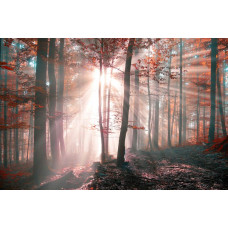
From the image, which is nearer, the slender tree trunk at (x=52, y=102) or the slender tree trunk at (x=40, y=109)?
the slender tree trunk at (x=40, y=109)

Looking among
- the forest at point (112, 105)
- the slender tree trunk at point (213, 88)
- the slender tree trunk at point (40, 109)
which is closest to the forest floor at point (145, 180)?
the forest at point (112, 105)

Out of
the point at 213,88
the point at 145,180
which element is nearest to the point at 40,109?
the point at 145,180

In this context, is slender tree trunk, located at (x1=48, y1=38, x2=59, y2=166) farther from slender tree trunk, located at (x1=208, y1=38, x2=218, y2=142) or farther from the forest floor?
slender tree trunk, located at (x1=208, y1=38, x2=218, y2=142)

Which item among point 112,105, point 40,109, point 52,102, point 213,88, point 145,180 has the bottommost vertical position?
point 145,180

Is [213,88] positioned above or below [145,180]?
above

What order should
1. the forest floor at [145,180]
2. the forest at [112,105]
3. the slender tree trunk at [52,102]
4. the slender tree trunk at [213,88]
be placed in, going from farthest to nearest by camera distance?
the slender tree trunk at [213,88]
the slender tree trunk at [52,102]
the forest at [112,105]
the forest floor at [145,180]

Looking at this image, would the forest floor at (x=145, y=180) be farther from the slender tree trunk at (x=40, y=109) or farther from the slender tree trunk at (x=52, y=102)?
the slender tree trunk at (x=52, y=102)

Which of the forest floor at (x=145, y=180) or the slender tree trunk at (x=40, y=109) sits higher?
the slender tree trunk at (x=40, y=109)

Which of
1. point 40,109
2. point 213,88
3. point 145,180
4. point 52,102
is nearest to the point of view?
point 145,180

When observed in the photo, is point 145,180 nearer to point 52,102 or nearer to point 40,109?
point 40,109

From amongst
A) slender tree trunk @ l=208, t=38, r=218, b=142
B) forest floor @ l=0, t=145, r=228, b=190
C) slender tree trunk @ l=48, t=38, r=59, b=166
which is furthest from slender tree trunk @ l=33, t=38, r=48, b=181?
slender tree trunk @ l=208, t=38, r=218, b=142
